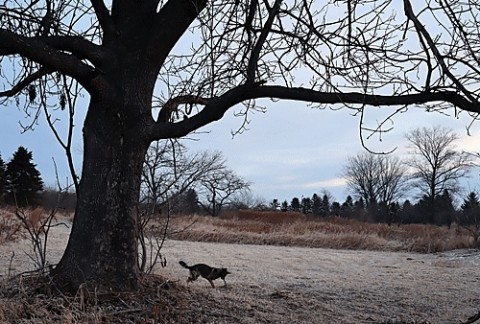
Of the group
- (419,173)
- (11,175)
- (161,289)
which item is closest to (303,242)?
(161,289)

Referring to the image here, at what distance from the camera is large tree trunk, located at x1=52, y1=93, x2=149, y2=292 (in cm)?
427

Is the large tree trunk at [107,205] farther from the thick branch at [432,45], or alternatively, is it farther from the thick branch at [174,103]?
the thick branch at [432,45]

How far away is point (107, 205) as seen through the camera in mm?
4340

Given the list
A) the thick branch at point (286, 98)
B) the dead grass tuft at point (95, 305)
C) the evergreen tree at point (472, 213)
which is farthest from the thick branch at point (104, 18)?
the evergreen tree at point (472, 213)

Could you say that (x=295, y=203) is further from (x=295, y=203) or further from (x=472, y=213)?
(x=472, y=213)

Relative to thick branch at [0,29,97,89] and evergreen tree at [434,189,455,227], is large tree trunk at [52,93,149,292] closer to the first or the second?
thick branch at [0,29,97,89]

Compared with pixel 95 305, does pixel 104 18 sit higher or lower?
higher

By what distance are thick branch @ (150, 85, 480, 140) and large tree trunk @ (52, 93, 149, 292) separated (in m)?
0.40

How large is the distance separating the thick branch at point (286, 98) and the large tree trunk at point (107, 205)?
1.32ft

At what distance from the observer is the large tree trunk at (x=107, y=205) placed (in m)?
4.27

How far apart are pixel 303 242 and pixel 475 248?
5.32 metres

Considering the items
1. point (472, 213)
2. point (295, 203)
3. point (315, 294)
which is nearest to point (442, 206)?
point (295, 203)

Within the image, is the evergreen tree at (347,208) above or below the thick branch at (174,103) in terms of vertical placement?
above

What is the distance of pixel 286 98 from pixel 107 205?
5.27 ft
